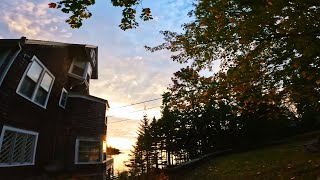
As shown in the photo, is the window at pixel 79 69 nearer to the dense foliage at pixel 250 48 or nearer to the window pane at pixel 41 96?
the window pane at pixel 41 96

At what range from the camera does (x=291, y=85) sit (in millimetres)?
11797

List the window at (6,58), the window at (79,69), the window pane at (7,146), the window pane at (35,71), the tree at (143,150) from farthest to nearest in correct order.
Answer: the tree at (143,150) < the window at (79,69) < the window pane at (35,71) < the window pane at (7,146) < the window at (6,58)

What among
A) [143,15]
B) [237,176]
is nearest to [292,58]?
[143,15]

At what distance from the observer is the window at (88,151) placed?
20.2 m

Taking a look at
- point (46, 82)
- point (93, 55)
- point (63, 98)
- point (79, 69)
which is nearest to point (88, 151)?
point (63, 98)

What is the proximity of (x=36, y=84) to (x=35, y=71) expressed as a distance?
678 mm

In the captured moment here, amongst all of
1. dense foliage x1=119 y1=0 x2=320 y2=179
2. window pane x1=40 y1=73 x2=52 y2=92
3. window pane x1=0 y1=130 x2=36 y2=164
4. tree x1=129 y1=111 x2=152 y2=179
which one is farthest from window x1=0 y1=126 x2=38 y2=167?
tree x1=129 y1=111 x2=152 y2=179

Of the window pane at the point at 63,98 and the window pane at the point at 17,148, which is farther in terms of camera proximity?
the window pane at the point at 63,98

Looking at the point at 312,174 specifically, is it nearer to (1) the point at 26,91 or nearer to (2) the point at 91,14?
(2) the point at 91,14

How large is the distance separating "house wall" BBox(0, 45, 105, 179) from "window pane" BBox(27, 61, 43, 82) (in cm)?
45

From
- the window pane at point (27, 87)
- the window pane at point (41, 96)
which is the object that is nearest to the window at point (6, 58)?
the window pane at point (27, 87)

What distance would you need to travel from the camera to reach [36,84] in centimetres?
1655

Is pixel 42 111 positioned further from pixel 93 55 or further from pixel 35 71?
pixel 93 55

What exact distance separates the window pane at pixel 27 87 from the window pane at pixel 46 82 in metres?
0.97
